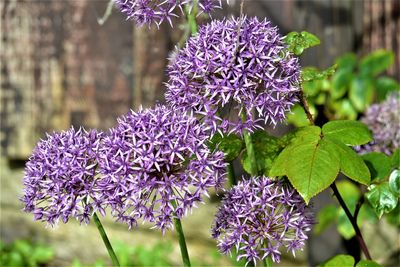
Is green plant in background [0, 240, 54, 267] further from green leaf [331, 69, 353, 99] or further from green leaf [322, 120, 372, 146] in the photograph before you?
green leaf [322, 120, 372, 146]

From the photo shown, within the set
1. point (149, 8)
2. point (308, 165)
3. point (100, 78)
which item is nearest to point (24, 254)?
point (100, 78)

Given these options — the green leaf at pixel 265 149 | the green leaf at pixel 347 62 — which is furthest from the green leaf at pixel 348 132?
the green leaf at pixel 347 62

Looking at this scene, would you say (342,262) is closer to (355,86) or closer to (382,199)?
(382,199)

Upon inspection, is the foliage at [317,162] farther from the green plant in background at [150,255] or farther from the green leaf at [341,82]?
the green plant in background at [150,255]

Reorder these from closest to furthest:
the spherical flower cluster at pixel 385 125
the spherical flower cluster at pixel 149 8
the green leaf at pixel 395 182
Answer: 1. the spherical flower cluster at pixel 149 8
2. the green leaf at pixel 395 182
3. the spherical flower cluster at pixel 385 125

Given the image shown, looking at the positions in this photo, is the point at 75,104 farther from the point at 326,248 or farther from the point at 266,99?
the point at 266,99

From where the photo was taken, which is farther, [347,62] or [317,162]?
[347,62]

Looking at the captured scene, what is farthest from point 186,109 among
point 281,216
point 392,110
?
point 392,110
